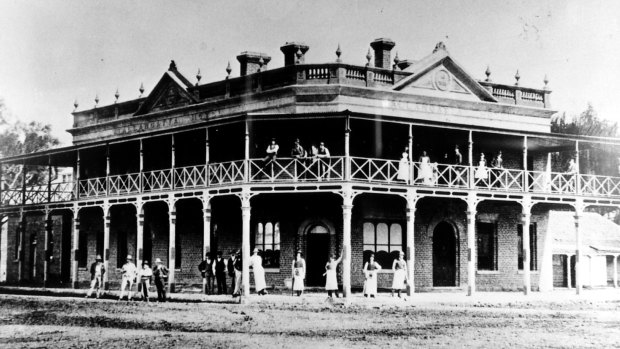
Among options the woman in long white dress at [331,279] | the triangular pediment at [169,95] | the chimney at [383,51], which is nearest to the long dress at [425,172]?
the woman in long white dress at [331,279]

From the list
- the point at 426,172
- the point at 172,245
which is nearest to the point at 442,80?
the point at 426,172

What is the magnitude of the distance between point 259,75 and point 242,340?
55.8 feet

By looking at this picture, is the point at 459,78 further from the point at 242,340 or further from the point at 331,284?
the point at 242,340

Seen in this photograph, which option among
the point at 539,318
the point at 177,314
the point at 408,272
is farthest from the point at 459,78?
the point at 177,314

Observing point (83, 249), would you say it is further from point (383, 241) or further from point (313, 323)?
point (313, 323)

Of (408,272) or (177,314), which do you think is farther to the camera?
(408,272)

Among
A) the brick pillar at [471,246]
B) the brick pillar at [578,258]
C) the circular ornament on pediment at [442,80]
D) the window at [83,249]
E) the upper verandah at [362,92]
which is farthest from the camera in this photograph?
the window at [83,249]

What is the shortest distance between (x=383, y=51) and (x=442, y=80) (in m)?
2.60

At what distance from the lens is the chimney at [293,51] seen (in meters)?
30.7

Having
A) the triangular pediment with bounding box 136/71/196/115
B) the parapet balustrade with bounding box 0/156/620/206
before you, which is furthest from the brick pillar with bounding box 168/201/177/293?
the triangular pediment with bounding box 136/71/196/115

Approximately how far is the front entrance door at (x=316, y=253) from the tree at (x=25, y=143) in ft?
79.2

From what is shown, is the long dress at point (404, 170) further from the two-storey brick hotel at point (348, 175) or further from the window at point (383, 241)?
the window at point (383, 241)

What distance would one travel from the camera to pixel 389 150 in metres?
29.2

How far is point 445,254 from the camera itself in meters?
30.8
